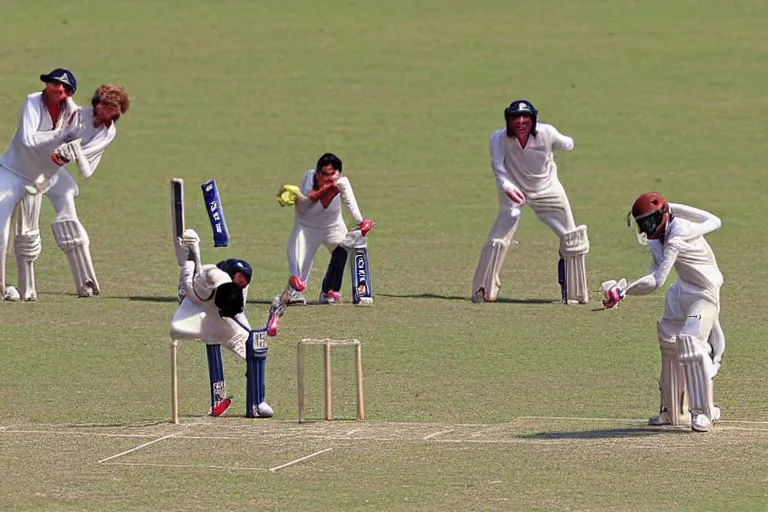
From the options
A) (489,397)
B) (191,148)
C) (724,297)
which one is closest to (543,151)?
(724,297)

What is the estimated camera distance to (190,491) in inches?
494

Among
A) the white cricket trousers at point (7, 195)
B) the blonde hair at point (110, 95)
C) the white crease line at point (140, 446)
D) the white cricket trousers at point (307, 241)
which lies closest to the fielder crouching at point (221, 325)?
the white crease line at point (140, 446)

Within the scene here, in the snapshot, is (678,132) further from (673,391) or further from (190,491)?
(190,491)

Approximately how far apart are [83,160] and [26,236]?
142 cm

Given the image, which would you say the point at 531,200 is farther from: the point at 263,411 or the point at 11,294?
the point at 263,411

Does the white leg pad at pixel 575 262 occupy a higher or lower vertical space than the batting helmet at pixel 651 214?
lower

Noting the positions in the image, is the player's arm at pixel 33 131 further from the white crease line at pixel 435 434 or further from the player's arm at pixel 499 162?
the white crease line at pixel 435 434

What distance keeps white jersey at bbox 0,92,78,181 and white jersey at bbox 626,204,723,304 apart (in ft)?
25.6

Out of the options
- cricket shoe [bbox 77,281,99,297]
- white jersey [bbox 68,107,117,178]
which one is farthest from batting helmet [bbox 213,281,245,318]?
cricket shoe [bbox 77,281,99,297]

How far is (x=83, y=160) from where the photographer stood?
1984 centimetres

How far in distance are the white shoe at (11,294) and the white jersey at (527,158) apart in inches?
211

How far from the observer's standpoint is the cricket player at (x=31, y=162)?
20.2 m

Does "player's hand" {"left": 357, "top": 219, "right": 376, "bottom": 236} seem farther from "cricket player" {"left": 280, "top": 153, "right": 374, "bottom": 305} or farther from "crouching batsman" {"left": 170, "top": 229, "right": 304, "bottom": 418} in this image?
"crouching batsman" {"left": 170, "top": 229, "right": 304, "bottom": 418}

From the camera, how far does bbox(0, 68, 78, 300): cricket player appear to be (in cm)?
2016
